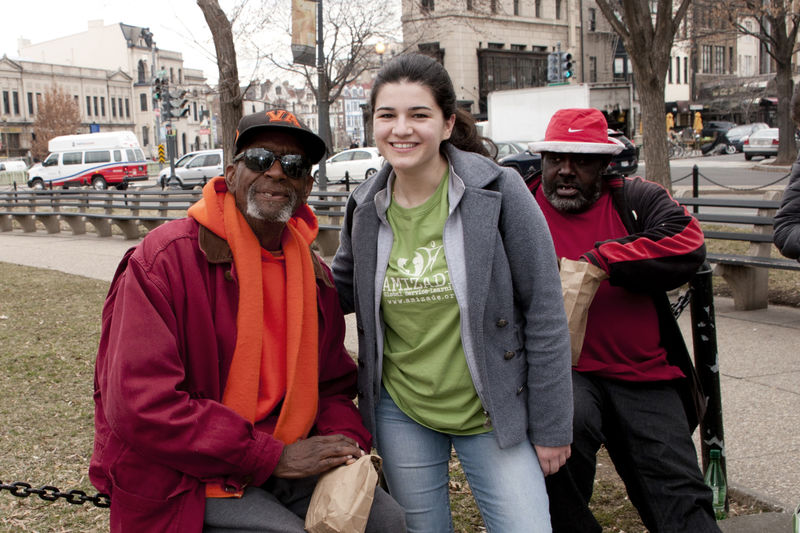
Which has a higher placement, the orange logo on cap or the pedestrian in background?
the orange logo on cap

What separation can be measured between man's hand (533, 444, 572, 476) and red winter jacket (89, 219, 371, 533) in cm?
81

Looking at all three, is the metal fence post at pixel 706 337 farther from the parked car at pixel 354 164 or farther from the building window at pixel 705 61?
the building window at pixel 705 61

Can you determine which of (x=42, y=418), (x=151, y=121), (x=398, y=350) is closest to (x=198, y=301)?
(x=398, y=350)

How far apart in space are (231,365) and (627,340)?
4.65 feet

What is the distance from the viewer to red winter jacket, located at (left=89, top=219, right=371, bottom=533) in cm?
217

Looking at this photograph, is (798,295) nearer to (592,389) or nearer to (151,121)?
(592,389)

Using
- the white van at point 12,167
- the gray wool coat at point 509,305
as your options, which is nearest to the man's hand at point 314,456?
the gray wool coat at point 509,305

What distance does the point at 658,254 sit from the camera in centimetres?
285

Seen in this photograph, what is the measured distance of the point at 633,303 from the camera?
9.70 feet

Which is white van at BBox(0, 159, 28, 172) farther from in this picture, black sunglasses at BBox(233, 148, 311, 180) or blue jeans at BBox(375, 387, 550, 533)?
blue jeans at BBox(375, 387, 550, 533)

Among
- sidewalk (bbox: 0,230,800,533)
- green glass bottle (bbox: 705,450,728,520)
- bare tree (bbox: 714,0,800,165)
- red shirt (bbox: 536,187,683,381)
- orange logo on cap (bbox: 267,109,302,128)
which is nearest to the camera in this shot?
orange logo on cap (bbox: 267,109,302,128)

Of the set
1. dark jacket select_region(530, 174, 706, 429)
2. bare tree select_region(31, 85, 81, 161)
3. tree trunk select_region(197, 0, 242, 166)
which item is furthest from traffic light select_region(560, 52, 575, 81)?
bare tree select_region(31, 85, 81, 161)

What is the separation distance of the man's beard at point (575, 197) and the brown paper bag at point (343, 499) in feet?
4.05

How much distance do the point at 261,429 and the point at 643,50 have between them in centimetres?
1074
